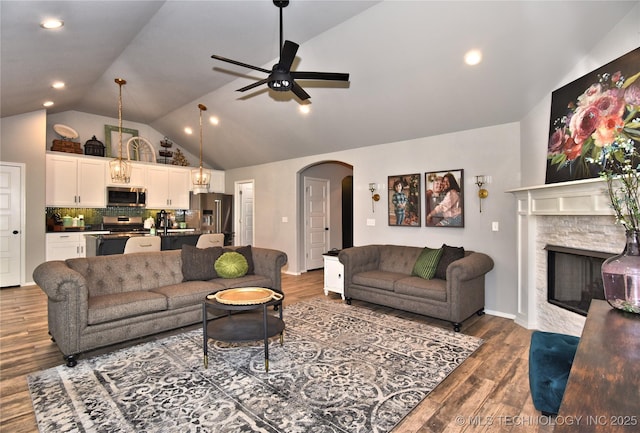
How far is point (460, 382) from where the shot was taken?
2525mm

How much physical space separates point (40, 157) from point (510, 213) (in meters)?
7.81

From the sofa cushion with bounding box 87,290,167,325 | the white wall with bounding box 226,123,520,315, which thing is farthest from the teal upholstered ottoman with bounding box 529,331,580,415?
the sofa cushion with bounding box 87,290,167,325

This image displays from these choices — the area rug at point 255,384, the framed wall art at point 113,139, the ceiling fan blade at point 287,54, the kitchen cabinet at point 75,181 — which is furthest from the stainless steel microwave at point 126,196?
the ceiling fan blade at point 287,54

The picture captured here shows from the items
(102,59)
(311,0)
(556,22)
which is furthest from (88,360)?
(556,22)

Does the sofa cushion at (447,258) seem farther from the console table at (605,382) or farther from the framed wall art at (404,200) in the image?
the console table at (605,382)

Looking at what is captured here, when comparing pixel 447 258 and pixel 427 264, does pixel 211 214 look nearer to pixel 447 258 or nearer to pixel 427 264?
pixel 427 264

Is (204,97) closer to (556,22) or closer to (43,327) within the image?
(43,327)

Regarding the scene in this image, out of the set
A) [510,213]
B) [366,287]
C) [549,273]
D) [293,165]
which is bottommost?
[366,287]

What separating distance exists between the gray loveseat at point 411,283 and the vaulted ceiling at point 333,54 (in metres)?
1.86

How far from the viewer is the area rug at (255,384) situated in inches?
79.7

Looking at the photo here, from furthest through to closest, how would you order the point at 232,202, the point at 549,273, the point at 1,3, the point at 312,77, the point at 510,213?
the point at 232,202 < the point at 510,213 < the point at 549,273 < the point at 312,77 < the point at 1,3

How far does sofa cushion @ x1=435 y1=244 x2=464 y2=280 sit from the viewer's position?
412cm

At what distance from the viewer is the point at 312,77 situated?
3.07 m

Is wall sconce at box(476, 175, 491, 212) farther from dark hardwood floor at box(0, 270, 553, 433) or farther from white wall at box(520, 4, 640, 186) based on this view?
dark hardwood floor at box(0, 270, 553, 433)
